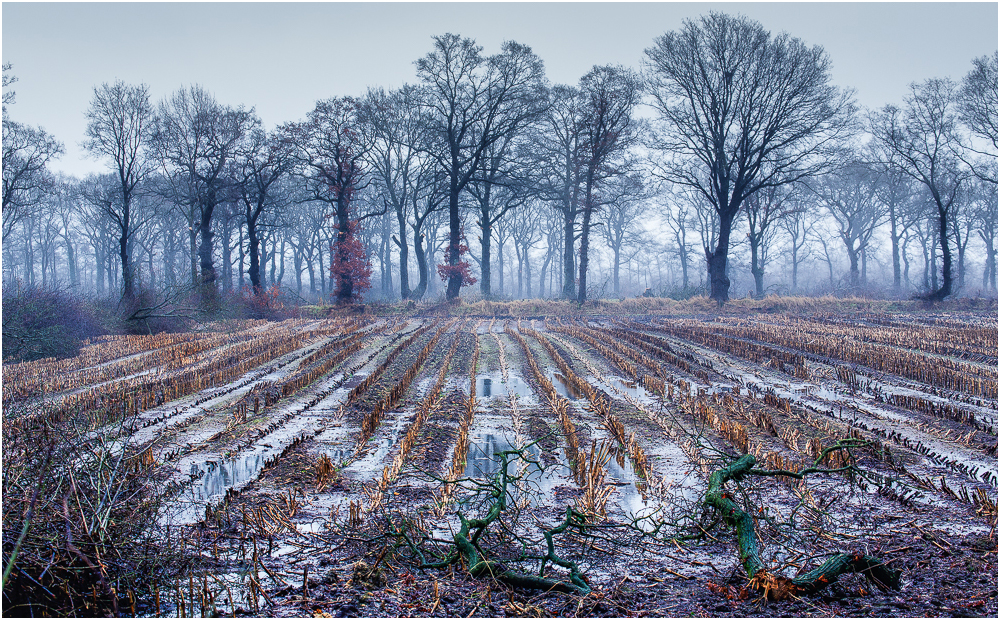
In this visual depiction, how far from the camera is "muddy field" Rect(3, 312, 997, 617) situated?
2963mm

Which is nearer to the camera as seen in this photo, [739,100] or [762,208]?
[739,100]

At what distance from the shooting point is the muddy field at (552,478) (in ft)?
9.72

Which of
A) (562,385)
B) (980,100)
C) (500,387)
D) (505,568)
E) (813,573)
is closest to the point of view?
(813,573)

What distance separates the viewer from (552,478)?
4.99 meters

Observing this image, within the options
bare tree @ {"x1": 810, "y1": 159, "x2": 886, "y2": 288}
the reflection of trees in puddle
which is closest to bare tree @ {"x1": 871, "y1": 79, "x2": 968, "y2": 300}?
bare tree @ {"x1": 810, "y1": 159, "x2": 886, "y2": 288}

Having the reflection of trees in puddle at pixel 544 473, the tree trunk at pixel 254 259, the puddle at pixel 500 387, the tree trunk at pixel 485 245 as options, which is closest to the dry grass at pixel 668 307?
the tree trunk at pixel 485 245

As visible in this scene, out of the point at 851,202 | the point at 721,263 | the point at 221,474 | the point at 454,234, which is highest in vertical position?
the point at 851,202

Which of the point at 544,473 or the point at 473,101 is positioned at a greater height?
the point at 473,101

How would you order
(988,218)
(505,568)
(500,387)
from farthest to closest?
(988,218)
(500,387)
(505,568)

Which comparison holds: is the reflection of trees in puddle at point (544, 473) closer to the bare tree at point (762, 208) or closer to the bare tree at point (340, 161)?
the bare tree at point (340, 161)

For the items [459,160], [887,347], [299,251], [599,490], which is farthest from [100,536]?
[299,251]

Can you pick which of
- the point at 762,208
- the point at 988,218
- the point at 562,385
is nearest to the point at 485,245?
the point at 762,208

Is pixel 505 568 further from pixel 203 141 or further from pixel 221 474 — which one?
pixel 203 141

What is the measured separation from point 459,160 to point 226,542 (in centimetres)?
3051
